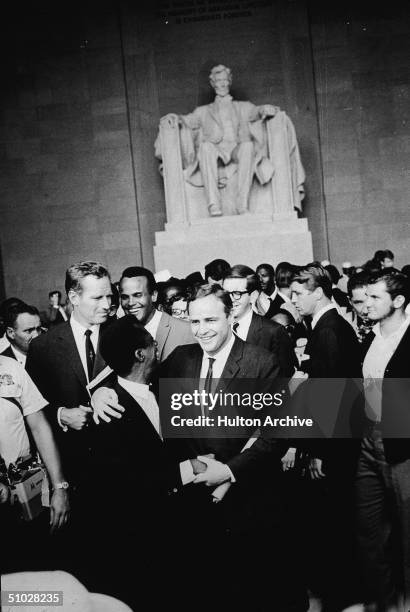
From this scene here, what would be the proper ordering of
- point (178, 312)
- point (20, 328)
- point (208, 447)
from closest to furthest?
point (208, 447) → point (20, 328) → point (178, 312)

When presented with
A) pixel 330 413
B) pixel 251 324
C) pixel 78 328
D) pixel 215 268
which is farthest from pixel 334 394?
pixel 215 268

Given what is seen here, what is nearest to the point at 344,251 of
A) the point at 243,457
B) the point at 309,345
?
the point at 309,345

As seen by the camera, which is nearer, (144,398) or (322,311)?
(144,398)

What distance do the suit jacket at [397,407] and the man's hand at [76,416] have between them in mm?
1353

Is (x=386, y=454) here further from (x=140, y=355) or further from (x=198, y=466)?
(x=140, y=355)

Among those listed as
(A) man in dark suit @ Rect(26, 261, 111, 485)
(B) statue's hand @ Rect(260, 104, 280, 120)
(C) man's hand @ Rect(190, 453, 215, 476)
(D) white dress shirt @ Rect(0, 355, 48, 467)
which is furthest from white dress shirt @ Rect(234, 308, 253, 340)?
(B) statue's hand @ Rect(260, 104, 280, 120)

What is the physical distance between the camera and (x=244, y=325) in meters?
4.20

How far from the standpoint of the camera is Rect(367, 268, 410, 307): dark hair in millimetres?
3523

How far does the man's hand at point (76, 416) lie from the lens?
3512mm

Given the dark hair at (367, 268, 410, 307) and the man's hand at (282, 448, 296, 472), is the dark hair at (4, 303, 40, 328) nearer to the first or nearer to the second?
the man's hand at (282, 448, 296, 472)

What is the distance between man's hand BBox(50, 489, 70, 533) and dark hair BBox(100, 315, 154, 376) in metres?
0.64

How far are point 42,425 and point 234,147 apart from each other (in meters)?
7.46

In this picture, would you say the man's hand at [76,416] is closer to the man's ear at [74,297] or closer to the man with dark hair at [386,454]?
the man's ear at [74,297]

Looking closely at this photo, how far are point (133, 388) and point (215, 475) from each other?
51cm
